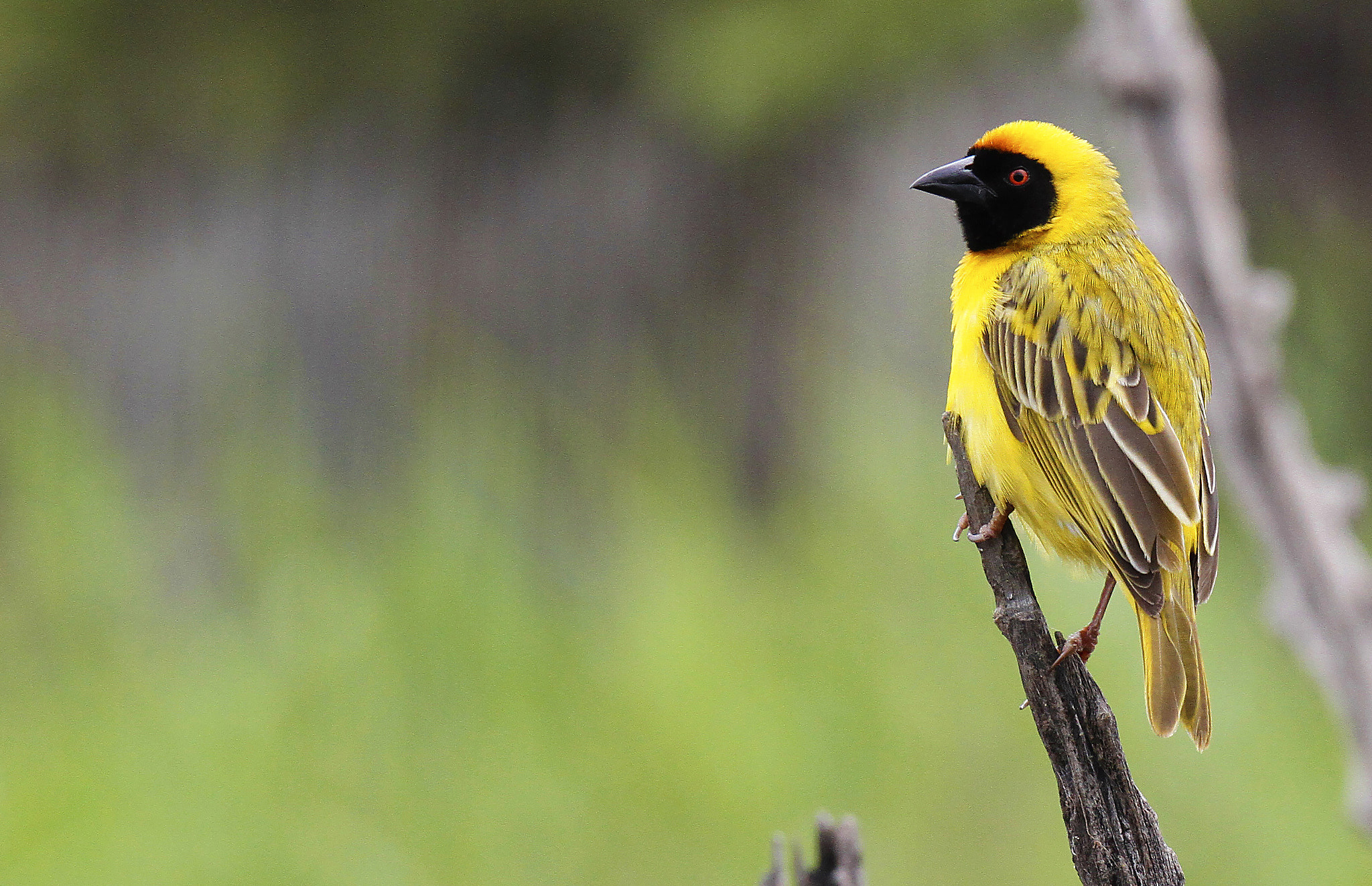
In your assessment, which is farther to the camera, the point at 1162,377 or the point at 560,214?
the point at 560,214

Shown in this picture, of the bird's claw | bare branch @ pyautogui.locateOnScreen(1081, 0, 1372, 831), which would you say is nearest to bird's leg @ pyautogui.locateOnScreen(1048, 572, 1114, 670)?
the bird's claw

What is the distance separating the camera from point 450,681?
300cm

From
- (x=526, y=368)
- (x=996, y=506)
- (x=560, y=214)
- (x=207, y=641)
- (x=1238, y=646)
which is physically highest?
(x=560, y=214)

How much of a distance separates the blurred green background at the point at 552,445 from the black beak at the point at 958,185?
1404mm

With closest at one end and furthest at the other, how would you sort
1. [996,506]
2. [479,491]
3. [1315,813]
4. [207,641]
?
[996,506] < [1315,813] < [207,641] < [479,491]

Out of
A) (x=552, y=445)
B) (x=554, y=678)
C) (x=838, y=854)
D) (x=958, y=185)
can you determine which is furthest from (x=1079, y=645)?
(x=552, y=445)

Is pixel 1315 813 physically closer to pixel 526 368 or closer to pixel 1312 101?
pixel 1312 101

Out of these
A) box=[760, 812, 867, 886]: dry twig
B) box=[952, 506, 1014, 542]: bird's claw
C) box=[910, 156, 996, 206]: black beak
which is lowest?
box=[760, 812, 867, 886]: dry twig

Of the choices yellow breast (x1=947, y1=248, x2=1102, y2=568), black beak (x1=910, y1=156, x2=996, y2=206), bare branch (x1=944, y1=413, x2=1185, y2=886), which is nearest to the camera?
bare branch (x1=944, y1=413, x2=1185, y2=886)

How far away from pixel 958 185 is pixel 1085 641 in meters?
0.64

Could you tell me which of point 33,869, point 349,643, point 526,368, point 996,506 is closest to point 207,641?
point 349,643

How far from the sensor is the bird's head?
1460 millimetres

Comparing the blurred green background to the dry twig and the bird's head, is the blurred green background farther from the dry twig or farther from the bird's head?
the dry twig

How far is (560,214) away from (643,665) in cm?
135
